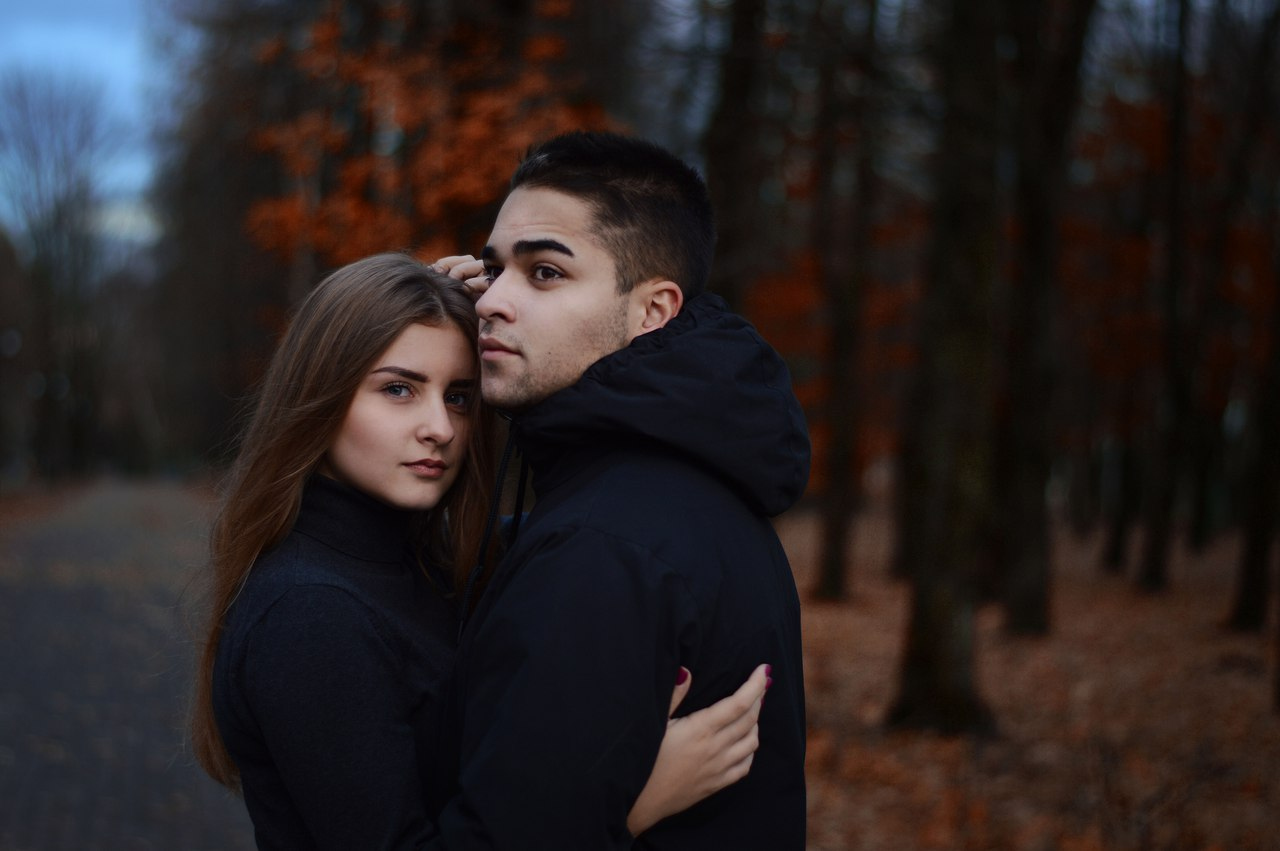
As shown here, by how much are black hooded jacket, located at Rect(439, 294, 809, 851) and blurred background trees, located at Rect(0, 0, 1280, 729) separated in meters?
1.66

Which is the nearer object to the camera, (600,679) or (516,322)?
(600,679)

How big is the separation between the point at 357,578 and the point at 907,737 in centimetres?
692

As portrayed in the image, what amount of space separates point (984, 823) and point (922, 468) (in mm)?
3118

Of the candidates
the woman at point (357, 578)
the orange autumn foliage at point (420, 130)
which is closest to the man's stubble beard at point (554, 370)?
the woman at point (357, 578)

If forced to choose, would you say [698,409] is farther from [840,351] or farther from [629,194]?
[840,351]

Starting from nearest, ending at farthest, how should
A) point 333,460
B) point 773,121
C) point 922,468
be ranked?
point 333,460 → point 922,468 → point 773,121

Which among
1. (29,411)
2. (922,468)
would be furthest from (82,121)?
(922,468)

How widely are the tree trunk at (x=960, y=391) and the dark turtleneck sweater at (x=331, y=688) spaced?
666 cm

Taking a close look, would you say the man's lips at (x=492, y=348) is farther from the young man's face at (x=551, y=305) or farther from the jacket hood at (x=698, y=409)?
the jacket hood at (x=698, y=409)

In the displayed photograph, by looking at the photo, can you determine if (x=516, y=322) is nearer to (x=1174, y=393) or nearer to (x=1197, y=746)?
(x=1197, y=746)

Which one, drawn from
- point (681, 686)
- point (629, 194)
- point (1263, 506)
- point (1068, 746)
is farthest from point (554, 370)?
point (1263, 506)

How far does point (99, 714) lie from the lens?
8555 mm

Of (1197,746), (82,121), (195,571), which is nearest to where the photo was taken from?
(195,571)

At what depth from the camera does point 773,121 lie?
32.0ft
